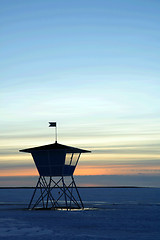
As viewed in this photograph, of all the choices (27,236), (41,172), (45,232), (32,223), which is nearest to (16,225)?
(32,223)

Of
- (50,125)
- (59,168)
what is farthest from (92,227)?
(50,125)

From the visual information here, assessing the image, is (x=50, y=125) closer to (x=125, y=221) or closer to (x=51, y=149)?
(x=51, y=149)

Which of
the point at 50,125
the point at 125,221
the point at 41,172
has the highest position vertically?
the point at 50,125

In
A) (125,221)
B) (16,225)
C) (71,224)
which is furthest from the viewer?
(125,221)

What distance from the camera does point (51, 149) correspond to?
55.8 metres

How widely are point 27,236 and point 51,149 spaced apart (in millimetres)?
21563

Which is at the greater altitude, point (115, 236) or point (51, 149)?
point (51, 149)

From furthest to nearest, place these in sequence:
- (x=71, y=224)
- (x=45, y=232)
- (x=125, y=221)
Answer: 1. (x=125, y=221)
2. (x=71, y=224)
3. (x=45, y=232)

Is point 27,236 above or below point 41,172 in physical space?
below

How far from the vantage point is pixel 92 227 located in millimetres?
43406

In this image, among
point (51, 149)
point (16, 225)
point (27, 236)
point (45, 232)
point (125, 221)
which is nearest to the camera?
point (27, 236)

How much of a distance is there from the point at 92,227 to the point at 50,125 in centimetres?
1957

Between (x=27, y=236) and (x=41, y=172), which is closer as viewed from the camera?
(x=27, y=236)

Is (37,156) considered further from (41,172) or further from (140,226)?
(140,226)
